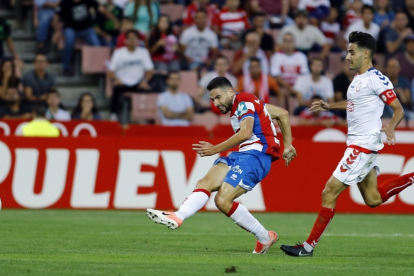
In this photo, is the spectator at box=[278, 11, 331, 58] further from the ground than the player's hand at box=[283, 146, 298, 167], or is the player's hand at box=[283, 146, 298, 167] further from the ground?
the spectator at box=[278, 11, 331, 58]

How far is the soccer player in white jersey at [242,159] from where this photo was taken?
8953 mm

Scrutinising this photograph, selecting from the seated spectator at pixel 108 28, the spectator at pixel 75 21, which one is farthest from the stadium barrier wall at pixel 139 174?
the seated spectator at pixel 108 28

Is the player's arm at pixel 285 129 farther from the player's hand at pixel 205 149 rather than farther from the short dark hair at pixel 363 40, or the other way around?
the short dark hair at pixel 363 40

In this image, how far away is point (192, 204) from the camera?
893 centimetres

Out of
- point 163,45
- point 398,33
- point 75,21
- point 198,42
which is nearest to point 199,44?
point 198,42

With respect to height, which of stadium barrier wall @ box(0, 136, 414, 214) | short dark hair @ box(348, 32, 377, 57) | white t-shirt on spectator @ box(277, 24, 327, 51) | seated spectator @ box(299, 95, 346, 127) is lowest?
stadium barrier wall @ box(0, 136, 414, 214)

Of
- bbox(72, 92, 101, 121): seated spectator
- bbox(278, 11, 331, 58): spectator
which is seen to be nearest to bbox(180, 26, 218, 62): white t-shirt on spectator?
bbox(278, 11, 331, 58): spectator

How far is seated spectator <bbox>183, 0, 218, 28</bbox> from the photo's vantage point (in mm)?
20031

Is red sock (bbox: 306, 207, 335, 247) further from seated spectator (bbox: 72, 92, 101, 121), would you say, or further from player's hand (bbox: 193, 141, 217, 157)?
seated spectator (bbox: 72, 92, 101, 121)

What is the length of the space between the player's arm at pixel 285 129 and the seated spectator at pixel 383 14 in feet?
40.2

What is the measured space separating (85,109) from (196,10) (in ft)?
14.2

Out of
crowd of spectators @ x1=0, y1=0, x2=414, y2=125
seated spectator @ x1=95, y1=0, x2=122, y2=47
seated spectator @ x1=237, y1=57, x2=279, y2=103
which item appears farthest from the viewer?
seated spectator @ x1=95, y1=0, x2=122, y2=47

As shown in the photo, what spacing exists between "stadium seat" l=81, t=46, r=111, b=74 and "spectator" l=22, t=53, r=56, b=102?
116cm

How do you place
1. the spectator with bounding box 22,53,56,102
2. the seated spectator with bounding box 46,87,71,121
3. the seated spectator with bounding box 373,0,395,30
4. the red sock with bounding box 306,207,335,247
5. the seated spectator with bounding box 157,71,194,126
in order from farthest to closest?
1. the seated spectator with bounding box 373,0,395,30
2. the spectator with bounding box 22,53,56,102
3. the seated spectator with bounding box 157,71,194,126
4. the seated spectator with bounding box 46,87,71,121
5. the red sock with bounding box 306,207,335,247
